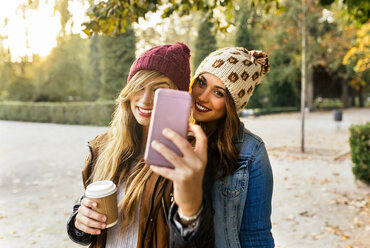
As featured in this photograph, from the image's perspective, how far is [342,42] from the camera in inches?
A: 925

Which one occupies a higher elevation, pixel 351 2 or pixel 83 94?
pixel 351 2

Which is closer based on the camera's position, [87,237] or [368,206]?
[87,237]

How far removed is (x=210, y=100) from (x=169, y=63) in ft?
1.00

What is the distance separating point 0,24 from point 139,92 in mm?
3458

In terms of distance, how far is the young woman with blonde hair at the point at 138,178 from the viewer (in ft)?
4.58

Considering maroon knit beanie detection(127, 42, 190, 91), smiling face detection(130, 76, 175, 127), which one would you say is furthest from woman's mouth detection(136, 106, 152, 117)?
maroon knit beanie detection(127, 42, 190, 91)

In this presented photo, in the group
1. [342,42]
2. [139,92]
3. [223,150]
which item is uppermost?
[342,42]

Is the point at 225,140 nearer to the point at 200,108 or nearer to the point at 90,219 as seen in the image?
the point at 200,108

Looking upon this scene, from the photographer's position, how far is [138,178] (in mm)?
1574

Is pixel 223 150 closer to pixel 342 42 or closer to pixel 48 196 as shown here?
pixel 48 196

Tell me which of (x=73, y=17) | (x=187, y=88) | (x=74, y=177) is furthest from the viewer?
(x=74, y=177)

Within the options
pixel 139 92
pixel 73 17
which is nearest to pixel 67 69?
pixel 73 17

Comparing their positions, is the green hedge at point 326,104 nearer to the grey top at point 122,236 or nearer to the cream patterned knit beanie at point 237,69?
the cream patterned knit beanie at point 237,69

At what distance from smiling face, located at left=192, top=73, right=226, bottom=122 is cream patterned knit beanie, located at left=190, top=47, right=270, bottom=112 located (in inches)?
1.5
